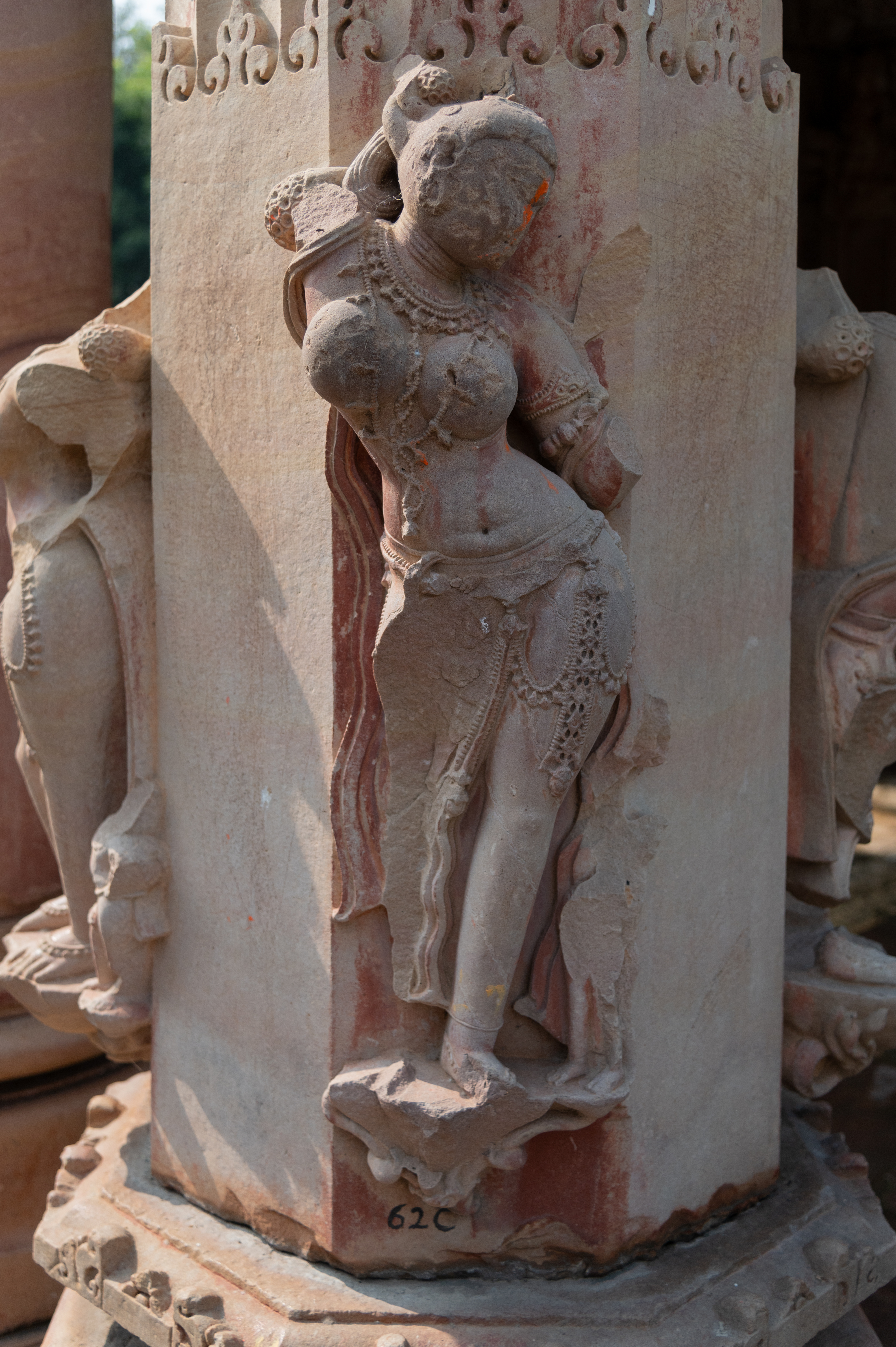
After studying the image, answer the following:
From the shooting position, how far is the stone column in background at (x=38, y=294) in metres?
4.06

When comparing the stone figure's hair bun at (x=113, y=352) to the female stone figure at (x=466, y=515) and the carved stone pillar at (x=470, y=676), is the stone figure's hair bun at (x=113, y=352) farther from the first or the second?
the female stone figure at (x=466, y=515)

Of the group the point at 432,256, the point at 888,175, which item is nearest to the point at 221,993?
the point at 432,256

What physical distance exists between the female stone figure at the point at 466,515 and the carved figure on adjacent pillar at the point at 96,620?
73 cm

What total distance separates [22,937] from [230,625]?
1.32 m

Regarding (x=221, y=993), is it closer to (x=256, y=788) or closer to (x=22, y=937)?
(x=256, y=788)

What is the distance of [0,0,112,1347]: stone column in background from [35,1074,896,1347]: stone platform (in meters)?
0.82

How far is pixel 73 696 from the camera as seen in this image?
3385 millimetres

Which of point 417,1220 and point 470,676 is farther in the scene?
point 417,1220

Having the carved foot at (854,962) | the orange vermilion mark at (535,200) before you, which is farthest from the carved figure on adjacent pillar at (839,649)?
the orange vermilion mark at (535,200)

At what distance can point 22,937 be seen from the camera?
3.90 m

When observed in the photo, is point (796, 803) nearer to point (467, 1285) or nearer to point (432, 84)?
point (467, 1285)

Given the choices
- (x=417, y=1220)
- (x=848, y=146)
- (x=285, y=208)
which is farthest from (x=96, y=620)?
(x=848, y=146)

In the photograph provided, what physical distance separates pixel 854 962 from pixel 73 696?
207 cm

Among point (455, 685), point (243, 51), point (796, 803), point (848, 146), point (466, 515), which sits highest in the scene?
point (243, 51)
